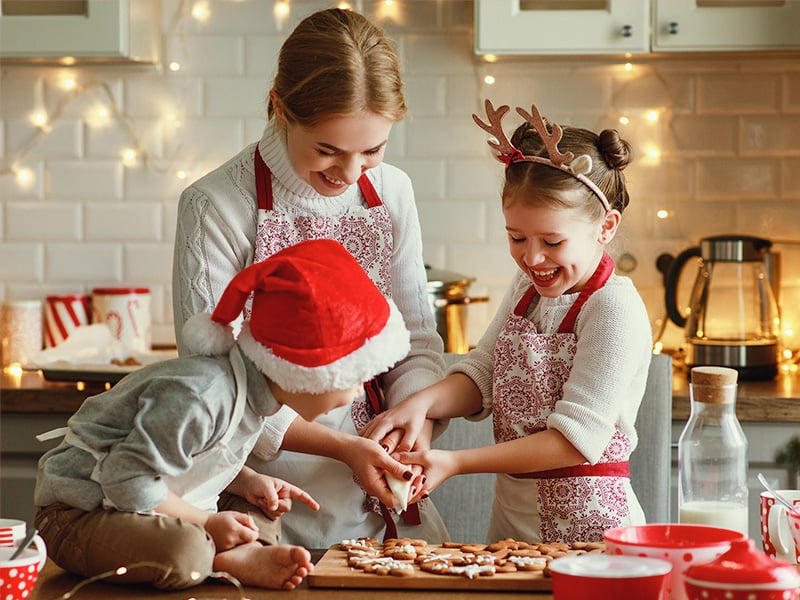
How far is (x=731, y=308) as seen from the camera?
2664 mm

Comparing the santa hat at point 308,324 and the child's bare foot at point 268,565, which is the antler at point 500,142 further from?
the child's bare foot at point 268,565

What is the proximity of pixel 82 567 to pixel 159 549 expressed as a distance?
112mm

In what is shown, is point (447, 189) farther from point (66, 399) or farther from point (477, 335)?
point (66, 399)

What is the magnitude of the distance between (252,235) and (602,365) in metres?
0.60

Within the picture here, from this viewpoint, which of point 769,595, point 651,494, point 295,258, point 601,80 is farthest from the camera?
point 601,80

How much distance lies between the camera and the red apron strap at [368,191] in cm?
178

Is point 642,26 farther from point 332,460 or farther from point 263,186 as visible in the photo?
point 332,460

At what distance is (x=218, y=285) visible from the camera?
1691 mm

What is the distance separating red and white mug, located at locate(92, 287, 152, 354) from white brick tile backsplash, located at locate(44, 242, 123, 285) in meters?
0.08

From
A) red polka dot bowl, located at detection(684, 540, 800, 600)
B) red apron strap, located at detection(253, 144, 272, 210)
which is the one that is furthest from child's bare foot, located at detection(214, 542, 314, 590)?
red apron strap, located at detection(253, 144, 272, 210)

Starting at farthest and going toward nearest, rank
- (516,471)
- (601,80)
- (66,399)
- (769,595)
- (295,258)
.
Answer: (601,80) → (66,399) → (516,471) → (295,258) → (769,595)

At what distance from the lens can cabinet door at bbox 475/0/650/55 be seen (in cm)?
256

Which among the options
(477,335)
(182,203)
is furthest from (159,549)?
(477,335)

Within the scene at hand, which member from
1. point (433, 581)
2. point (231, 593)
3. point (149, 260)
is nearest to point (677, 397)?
point (433, 581)
